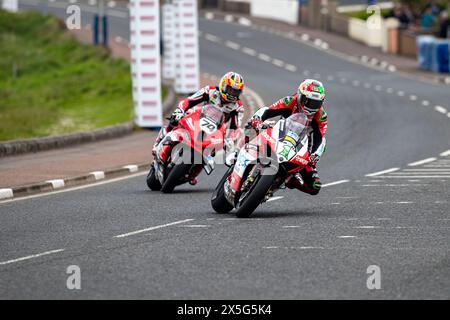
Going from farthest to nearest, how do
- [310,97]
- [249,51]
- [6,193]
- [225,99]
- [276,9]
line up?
[276,9] < [249,51] < [6,193] < [225,99] < [310,97]

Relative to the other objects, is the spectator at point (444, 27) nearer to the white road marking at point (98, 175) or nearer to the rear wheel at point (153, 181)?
the white road marking at point (98, 175)

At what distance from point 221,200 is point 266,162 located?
98cm

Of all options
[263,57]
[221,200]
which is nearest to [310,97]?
[221,200]

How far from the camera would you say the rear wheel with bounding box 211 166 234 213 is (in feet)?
53.0

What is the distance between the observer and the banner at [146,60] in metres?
30.9

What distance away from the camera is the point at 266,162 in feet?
50.9

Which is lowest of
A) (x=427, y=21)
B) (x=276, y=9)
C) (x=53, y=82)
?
(x=53, y=82)

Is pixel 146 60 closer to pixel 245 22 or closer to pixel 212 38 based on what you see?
pixel 212 38

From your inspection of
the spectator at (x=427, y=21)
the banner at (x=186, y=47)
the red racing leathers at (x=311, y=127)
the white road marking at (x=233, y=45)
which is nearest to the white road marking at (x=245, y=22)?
the white road marking at (x=233, y=45)

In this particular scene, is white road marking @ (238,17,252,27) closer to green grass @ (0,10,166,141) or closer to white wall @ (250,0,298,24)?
white wall @ (250,0,298,24)

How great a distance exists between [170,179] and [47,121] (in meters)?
17.5

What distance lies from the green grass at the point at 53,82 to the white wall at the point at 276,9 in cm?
1274

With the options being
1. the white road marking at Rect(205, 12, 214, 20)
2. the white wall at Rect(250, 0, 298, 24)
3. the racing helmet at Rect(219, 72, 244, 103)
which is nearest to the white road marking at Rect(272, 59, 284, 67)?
the white wall at Rect(250, 0, 298, 24)
